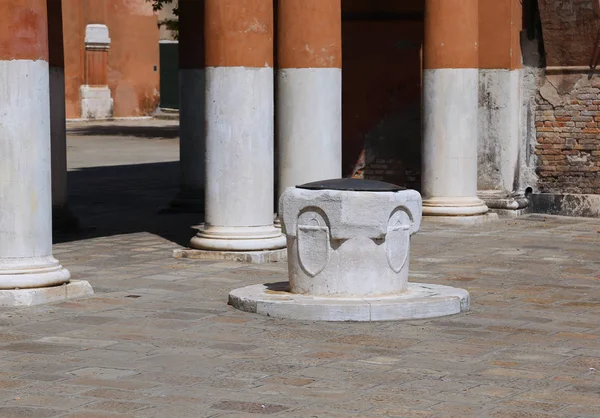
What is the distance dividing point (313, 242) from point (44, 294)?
1820 mm

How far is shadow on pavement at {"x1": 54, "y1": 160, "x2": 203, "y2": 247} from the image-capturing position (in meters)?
13.5

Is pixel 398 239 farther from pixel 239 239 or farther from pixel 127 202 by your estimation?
pixel 127 202

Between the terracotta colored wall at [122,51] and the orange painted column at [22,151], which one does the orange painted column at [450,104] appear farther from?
the terracotta colored wall at [122,51]

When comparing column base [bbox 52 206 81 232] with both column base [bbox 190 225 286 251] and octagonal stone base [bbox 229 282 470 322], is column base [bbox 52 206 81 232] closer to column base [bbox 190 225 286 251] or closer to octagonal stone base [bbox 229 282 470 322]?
column base [bbox 190 225 286 251]

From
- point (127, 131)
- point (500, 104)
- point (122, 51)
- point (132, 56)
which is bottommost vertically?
point (127, 131)

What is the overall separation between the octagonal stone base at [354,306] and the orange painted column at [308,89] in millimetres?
3422

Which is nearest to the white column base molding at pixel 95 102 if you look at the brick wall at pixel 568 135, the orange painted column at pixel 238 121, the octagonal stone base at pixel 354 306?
the brick wall at pixel 568 135

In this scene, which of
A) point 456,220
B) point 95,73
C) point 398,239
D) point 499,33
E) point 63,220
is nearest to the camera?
point 398,239

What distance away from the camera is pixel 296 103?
12.0 m

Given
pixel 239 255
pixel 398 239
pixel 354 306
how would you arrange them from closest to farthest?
1. pixel 354 306
2. pixel 398 239
3. pixel 239 255

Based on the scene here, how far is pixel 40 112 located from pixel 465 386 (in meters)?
3.82

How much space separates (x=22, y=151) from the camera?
8.76 metres

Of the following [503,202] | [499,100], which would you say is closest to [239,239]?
[503,202]

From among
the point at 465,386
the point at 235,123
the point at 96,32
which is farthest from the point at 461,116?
the point at 96,32
